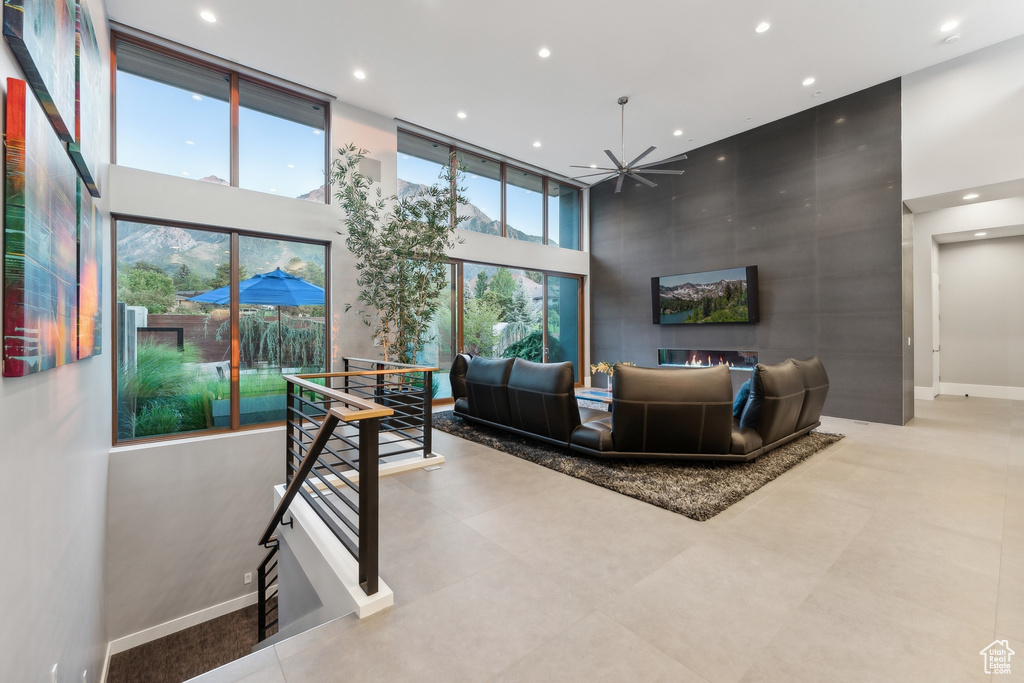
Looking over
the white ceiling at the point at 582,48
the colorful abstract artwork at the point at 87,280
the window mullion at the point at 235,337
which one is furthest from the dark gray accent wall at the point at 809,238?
the colorful abstract artwork at the point at 87,280

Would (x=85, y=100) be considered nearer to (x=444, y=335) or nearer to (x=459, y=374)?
(x=459, y=374)

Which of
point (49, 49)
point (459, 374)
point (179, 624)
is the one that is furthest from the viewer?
A: point (459, 374)

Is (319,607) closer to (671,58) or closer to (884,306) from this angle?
(671,58)

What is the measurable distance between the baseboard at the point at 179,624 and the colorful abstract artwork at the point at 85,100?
406 cm

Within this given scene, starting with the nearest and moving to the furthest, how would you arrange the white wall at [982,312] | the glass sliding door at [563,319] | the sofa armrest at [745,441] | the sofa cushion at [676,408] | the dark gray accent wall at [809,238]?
1. the sofa cushion at [676,408]
2. the sofa armrest at [745,441]
3. the dark gray accent wall at [809,238]
4. the white wall at [982,312]
5. the glass sliding door at [563,319]

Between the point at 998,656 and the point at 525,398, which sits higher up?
the point at 525,398

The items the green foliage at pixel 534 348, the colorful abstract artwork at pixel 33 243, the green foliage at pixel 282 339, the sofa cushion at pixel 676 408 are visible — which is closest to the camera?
the colorful abstract artwork at pixel 33 243

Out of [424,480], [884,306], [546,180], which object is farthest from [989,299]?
[424,480]

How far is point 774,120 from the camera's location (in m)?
6.21

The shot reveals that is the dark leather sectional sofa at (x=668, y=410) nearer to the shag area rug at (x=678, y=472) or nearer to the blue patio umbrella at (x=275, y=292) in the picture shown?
the shag area rug at (x=678, y=472)

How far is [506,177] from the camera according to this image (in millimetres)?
7840

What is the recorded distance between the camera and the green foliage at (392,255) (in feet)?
17.7

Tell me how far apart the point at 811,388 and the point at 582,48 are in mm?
4192

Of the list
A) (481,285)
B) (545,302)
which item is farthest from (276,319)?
(545,302)
